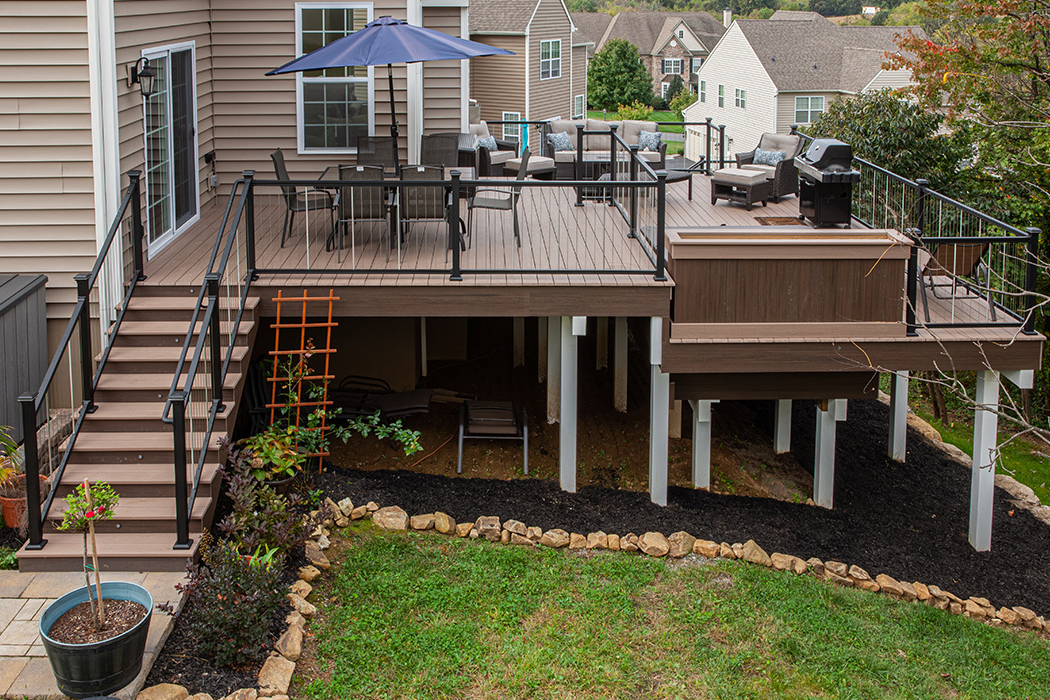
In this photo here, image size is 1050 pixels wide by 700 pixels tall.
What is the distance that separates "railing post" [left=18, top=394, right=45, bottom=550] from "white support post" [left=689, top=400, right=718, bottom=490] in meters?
5.50

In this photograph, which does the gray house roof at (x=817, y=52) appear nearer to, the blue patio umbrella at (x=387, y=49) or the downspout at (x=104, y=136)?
the blue patio umbrella at (x=387, y=49)

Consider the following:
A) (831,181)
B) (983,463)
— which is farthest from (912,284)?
(831,181)

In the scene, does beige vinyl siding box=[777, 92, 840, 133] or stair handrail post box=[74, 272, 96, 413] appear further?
beige vinyl siding box=[777, 92, 840, 133]

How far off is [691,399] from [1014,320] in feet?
9.16

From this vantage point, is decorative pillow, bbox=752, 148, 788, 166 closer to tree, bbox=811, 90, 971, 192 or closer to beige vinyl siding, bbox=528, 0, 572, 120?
tree, bbox=811, 90, 971, 192

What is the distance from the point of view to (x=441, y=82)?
11500mm

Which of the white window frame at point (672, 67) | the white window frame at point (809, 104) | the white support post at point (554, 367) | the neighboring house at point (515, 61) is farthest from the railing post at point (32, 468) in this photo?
the white window frame at point (672, 67)

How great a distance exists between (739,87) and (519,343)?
29.5 m

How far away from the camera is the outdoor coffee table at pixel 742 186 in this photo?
39.1ft

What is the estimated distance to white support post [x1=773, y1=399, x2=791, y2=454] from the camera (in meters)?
11.2

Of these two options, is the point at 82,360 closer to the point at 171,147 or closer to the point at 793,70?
the point at 171,147

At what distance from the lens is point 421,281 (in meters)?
8.69

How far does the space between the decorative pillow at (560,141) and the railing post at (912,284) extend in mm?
6652

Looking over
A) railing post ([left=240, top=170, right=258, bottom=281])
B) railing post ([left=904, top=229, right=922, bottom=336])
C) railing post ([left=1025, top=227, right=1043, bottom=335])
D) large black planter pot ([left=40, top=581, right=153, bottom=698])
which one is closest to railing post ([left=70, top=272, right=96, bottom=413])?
railing post ([left=240, top=170, right=258, bottom=281])
